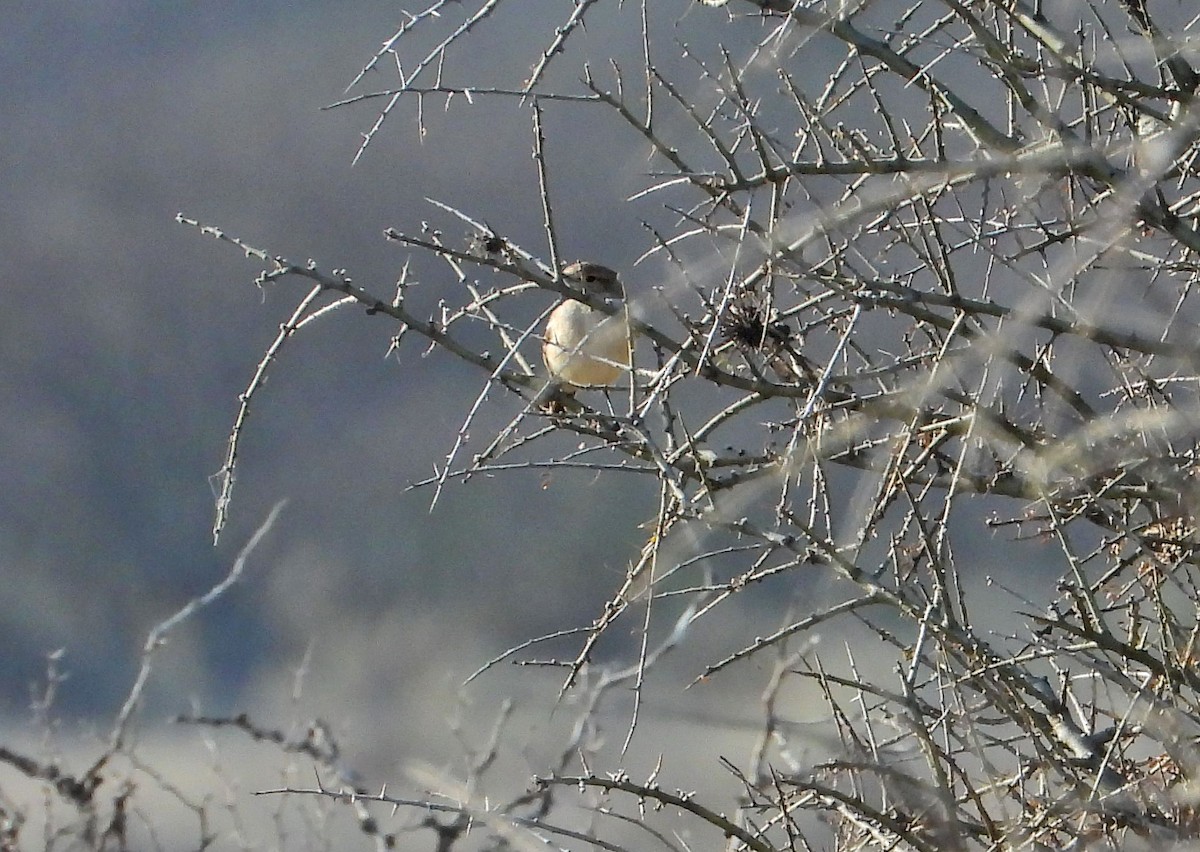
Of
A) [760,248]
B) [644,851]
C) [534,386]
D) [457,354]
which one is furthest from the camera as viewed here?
[644,851]

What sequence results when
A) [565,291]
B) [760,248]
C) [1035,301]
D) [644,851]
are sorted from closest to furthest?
[1035,301], [760,248], [565,291], [644,851]

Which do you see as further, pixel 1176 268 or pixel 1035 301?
pixel 1176 268

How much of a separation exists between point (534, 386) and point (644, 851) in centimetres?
402

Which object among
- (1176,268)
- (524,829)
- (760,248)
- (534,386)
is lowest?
(524,829)

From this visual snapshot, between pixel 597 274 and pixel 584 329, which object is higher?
pixel 597 274

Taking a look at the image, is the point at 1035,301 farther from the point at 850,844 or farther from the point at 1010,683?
the point at 850,844

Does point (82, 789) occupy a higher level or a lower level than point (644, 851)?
lower

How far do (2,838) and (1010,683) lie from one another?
2038 mm

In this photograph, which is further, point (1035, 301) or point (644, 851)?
point (644, 851)

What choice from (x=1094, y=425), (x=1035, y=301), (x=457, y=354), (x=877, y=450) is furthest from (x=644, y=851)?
(x=1035, y=301)

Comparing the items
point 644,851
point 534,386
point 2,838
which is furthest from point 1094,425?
A: point 644,851

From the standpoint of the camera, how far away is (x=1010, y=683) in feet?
8.41

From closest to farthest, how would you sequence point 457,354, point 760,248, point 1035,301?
point 1035,301 → point 760,248 → point 457,354

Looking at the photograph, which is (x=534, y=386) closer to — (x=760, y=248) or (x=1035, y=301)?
(x=760, y=248)
